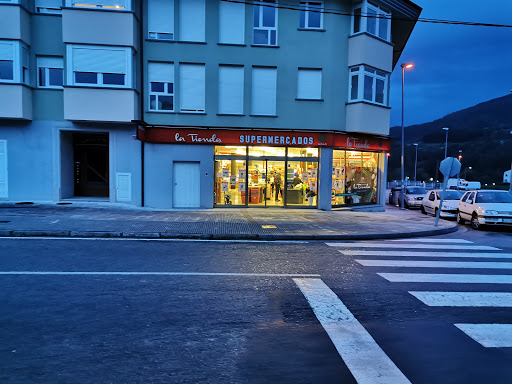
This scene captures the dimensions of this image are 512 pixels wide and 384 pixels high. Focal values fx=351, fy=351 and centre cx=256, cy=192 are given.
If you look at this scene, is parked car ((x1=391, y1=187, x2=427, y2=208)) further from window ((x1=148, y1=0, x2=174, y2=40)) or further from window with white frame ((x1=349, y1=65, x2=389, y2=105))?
window ((x1=148, y1=0, x2=174, y2=40))

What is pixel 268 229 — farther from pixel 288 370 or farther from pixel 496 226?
pixel 496 226

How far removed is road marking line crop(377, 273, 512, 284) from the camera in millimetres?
6203

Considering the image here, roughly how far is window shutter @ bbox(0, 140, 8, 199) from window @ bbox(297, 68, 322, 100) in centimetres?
1357

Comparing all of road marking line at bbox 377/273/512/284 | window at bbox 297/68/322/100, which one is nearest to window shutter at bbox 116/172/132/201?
window at bbox 297/68/322/100

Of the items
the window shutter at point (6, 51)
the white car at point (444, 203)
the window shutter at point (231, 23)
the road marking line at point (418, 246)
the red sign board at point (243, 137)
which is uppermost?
the window shutter at point (231, 23)

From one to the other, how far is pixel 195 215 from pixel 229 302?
30.6ft

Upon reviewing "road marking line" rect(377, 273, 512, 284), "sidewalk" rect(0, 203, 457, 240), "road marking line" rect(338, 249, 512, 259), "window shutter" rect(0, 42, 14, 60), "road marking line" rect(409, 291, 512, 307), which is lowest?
"road marking line" rect(338, 249, 512, 259)

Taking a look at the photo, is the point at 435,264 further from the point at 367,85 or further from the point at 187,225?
the point at 367,85

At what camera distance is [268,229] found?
11188mm

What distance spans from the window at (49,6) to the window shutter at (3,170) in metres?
6.09

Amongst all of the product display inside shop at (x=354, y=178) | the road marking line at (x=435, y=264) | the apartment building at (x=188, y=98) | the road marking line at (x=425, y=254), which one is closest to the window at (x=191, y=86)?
the apartment building at (x=188, y=98)

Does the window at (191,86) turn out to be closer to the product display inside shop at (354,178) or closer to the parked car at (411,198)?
the product display inside shop at (354,178)

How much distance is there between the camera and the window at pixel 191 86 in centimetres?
1634

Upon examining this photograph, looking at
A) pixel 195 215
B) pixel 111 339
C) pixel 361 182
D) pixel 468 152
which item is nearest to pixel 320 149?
pixel 361 182
